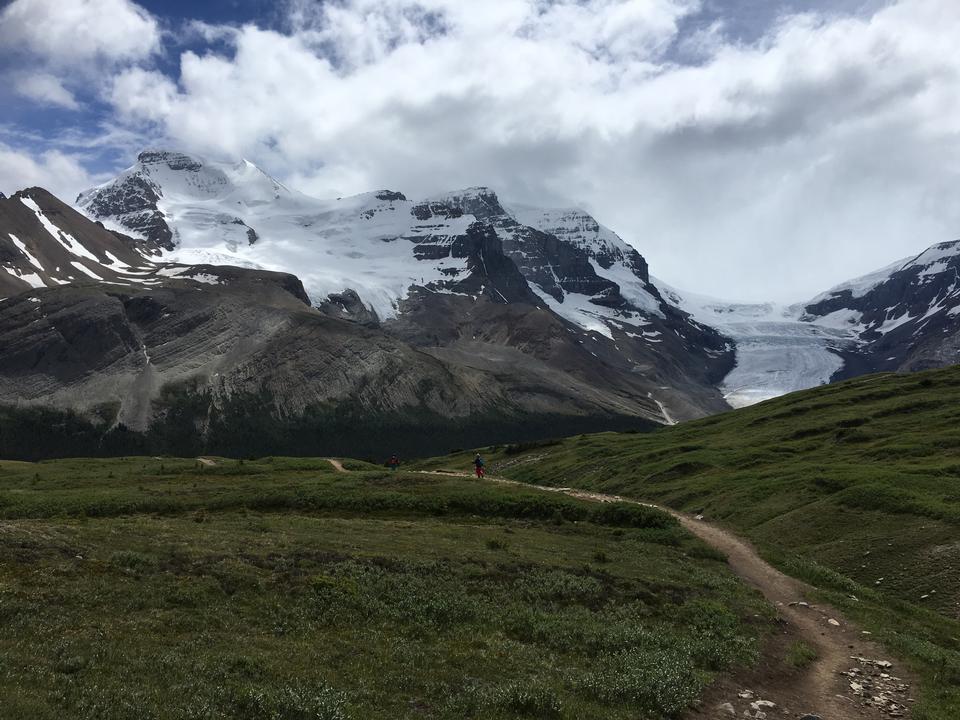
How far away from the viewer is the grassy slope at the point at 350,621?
17359 millimetres

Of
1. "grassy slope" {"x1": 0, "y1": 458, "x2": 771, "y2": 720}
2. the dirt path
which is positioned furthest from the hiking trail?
"grassy slope" {"x1": 0, "y1": 458, "x2": 771, "y2": 720}

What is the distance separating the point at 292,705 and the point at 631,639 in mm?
12935

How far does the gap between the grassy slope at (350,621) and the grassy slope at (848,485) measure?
6.50m

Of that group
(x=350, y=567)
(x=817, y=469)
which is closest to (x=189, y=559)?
(x=350, y=567)

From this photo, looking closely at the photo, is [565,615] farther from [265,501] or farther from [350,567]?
[265,501]

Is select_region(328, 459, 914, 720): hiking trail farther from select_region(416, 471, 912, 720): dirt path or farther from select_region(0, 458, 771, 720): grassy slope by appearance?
select_region(0, 458, 771, 720): grassy slope

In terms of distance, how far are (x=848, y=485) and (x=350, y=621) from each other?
44845 millimetres

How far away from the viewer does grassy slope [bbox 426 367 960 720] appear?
35.4m

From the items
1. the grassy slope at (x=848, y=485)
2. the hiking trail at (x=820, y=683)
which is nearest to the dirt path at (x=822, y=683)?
the hiking trail at (x=820, y=683)

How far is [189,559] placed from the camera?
28.6 m

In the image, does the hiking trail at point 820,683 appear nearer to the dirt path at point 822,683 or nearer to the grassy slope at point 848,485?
the dirt path at point 822,683

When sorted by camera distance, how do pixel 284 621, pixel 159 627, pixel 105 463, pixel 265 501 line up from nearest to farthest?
Result: pixel 159 627 → pixel 284 621 → pixel 265 501 → pixel 105 463

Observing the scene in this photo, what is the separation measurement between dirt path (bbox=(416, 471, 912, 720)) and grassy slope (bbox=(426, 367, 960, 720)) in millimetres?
1007

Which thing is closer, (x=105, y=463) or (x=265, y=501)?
(x=265, y=501)
